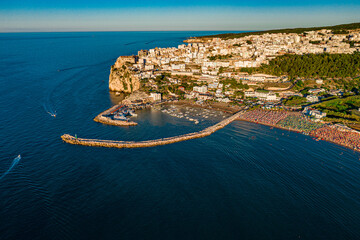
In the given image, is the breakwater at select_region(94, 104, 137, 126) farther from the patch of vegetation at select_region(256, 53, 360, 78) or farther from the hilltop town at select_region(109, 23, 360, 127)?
the patch of vegetation at select_region(256, 53, 360, 78)

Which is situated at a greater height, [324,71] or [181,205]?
[324,71]

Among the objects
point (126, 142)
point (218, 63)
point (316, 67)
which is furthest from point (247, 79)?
point (126, 142)

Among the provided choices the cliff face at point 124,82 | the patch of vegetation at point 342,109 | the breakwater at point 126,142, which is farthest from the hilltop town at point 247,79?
the breakwater at point 126,142

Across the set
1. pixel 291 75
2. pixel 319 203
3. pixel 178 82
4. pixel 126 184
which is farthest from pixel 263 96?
pixel 126 184

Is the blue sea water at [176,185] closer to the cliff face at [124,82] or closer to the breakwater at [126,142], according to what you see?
the breakwater at [126,142]

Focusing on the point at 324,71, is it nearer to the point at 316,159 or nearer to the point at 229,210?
the point at 316,159

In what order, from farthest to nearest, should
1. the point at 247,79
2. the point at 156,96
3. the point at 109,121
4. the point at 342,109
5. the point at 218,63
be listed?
1. the point at 218,63
2. the point at 247,79
3. the point at 156,96
4. the point at 342,109
5. the point at 109,121

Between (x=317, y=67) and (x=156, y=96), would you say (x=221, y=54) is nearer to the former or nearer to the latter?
(x=317, y=67)

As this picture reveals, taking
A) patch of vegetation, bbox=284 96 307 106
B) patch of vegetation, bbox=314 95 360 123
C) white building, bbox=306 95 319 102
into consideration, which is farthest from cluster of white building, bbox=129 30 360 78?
patch of vegetation, bbox=314 95 360 123
